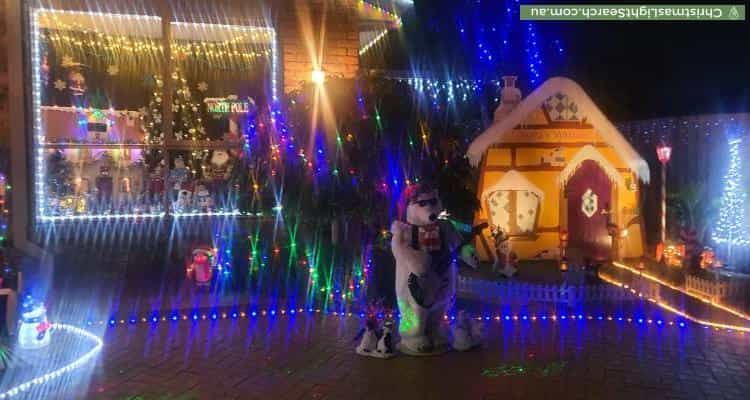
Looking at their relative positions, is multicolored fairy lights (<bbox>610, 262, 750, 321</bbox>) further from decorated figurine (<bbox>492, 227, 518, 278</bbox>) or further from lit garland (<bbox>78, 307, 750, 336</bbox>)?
decorated figurine (<bbox>492, 227, 518, 278</bbox>)

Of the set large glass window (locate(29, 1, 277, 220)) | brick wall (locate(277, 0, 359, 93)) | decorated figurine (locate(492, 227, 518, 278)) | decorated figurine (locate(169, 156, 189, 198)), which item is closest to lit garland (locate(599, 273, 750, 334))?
decorated figurine (locate(492, 227, 518, 278))

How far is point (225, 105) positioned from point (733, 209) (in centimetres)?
883

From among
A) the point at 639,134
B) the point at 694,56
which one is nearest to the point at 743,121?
the point at 639,134

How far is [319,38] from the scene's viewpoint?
10961 mm

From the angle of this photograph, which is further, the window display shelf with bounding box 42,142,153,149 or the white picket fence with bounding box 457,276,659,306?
the window display shelf with bounding box 42,142,153,149

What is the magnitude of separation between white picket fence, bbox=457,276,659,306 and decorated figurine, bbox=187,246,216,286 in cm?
378

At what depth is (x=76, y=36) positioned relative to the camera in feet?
33.8

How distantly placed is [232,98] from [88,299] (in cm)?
403

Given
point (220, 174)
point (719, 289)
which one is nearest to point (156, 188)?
point (220, 174)

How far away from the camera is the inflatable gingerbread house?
37.7 feet

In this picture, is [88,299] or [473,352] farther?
[88,299]

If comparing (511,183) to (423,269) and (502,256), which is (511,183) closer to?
(502,256)

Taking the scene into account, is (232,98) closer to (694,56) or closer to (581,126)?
(581,126)

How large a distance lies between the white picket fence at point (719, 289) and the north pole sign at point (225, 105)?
24.1 ft
